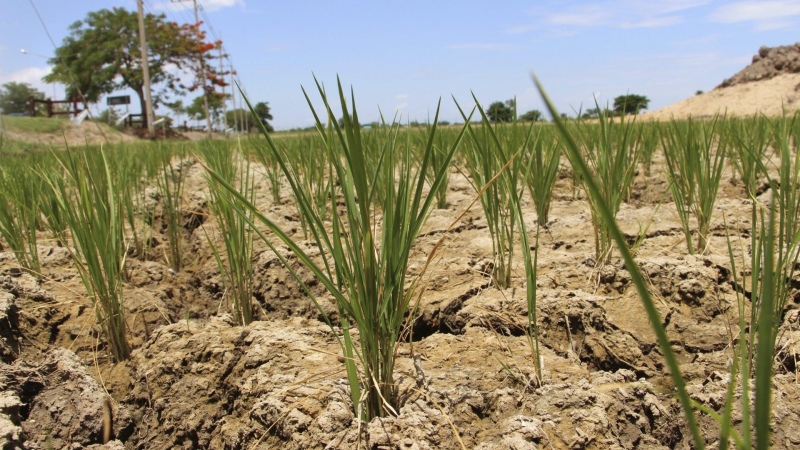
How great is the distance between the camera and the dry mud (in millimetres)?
917

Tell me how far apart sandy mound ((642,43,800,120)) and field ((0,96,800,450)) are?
57.1 ft

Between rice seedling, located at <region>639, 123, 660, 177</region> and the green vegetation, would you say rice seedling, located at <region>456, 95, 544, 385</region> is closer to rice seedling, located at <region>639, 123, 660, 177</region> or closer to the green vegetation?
rice seedling, located at <region>639, 123, 660, 177</region>

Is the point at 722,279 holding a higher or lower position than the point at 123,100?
lower

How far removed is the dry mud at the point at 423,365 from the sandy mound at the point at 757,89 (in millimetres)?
17470

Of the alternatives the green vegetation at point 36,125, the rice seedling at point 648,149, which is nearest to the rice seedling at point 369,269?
the rice seedling at point 648,149

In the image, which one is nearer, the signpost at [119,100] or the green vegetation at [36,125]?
the green vegetation at [36,125]

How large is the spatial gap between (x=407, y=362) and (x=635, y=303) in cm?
60

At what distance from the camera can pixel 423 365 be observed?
3.57 feet

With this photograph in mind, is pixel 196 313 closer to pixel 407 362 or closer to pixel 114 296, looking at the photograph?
pixel 114 296

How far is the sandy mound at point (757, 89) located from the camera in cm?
1742

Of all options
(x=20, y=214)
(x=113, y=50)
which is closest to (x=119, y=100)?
(x=113, y=50)

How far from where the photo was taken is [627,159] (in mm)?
1876

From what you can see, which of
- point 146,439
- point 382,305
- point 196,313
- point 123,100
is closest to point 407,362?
point 382,305

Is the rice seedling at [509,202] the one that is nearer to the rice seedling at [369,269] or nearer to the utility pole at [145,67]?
the rice seedling at [369,269]
